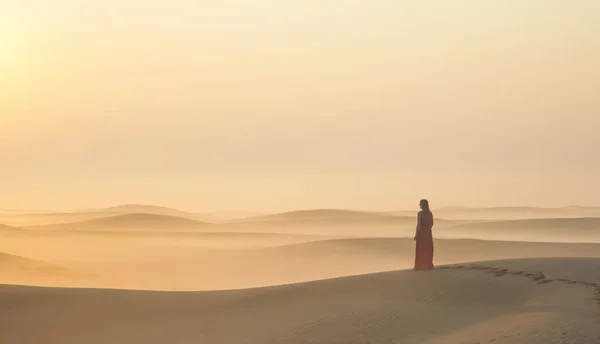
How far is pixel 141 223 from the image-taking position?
75.2 m

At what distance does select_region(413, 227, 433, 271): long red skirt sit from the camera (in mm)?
14414

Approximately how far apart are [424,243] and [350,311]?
3068 mm

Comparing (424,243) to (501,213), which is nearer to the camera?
(424,243)

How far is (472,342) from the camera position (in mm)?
9250

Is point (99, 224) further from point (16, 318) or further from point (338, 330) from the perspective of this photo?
point (338, 330)

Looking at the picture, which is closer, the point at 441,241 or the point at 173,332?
the point at 173,332

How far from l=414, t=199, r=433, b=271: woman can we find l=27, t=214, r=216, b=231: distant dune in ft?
183

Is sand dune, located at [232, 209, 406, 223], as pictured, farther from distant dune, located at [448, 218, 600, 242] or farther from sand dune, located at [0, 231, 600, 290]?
sand dune, located at [0, 231, 600, 290]

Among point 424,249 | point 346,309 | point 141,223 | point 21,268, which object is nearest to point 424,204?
point 424,249

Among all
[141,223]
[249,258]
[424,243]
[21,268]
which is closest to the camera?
[424,243]

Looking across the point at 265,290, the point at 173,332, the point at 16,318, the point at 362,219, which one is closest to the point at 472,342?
the point at 173,332

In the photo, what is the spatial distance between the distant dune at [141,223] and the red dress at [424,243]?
55710mm

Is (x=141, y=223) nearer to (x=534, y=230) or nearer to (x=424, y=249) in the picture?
(x=534, y=230)

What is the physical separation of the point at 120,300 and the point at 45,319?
179cm
